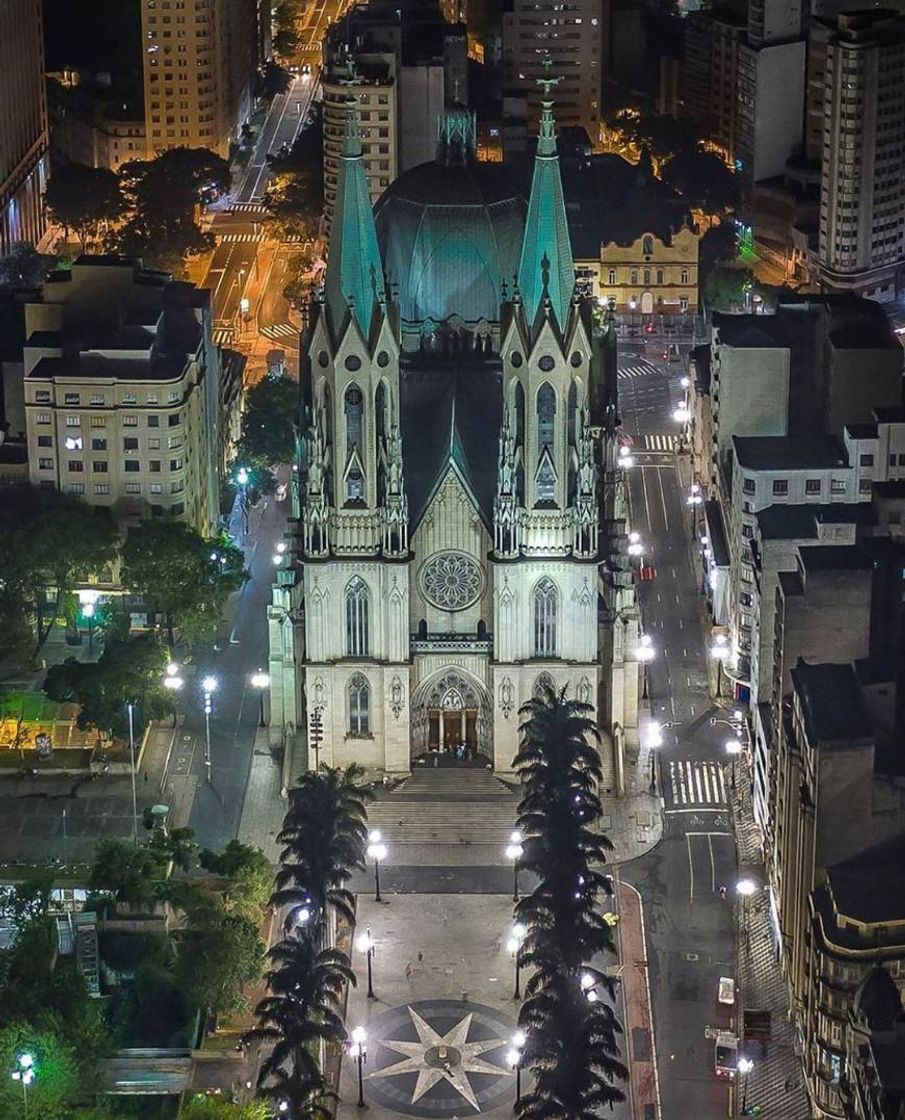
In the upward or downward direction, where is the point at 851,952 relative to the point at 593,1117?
upward

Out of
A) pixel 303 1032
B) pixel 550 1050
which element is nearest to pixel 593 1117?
pixel 550 1050

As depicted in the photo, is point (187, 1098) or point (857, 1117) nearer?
point (857, 1117)

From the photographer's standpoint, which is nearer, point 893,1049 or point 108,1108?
point 893,1049

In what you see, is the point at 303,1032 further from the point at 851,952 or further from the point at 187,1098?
the point at 851,952

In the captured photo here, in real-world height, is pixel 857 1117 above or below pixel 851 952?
below

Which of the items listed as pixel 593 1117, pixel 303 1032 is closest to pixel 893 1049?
pixel 593 1117
